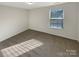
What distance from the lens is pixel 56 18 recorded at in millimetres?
5371

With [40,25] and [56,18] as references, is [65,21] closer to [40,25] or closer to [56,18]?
[56,18]

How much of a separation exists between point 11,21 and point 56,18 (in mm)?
2599

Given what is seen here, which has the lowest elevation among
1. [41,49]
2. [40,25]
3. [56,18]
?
[41,49]

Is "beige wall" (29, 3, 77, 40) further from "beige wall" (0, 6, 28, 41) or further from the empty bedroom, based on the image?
"beige wall" (0, 6, 28, 41)

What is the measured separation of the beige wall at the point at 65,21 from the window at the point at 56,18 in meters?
0.22

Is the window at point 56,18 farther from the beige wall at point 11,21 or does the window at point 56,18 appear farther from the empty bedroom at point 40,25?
the beige wall at point 11,21

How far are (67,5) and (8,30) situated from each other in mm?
3452

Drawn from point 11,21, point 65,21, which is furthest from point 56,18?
point 11,21

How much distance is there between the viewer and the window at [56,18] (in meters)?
5.14

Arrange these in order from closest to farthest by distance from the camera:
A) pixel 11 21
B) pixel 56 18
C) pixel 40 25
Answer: pixel 56 18, pixel 11 21, pixel 40 25

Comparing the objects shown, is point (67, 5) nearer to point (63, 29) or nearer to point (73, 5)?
point (73, 5)

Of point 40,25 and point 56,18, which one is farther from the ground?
point 56,18

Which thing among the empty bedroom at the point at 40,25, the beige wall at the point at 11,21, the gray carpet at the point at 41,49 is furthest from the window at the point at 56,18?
the beige wall at the point at 11,21

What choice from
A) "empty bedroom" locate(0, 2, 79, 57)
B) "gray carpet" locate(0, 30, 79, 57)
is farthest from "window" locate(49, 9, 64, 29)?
"gray carpet" locate(0, 30, 79, 57)
